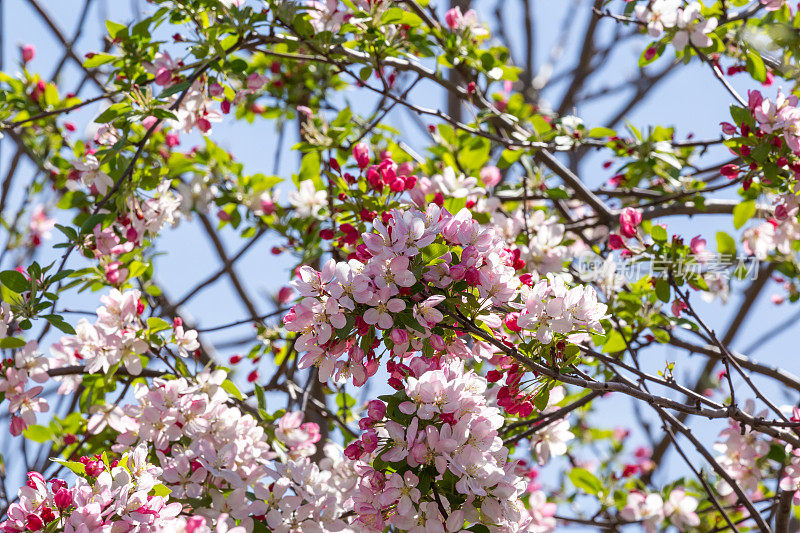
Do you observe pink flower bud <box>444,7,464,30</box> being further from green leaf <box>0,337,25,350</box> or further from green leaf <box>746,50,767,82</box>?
green leaf <box>0,337,25,350</box>

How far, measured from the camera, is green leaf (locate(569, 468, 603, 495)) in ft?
8.66

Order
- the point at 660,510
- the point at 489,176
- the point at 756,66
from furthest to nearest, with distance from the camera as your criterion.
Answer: the point at 660,510, the point at 489,176, the point at 756,66

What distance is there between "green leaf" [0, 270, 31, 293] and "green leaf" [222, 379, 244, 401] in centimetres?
58

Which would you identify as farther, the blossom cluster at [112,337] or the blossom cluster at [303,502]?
the blossom cluster at [112,337]

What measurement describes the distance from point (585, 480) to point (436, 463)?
1496 mm

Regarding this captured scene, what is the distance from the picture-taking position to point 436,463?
4.36 feet

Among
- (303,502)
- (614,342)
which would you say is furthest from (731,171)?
(303,502)

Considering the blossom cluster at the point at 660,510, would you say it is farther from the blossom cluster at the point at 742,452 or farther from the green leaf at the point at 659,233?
the green leaf at the point at 659,233

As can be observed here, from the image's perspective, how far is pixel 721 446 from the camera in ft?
7.23

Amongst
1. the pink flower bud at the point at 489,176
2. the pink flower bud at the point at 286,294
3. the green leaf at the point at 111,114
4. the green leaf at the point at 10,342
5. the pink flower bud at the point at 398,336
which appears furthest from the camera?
the pink flower bud at the point at 286,294

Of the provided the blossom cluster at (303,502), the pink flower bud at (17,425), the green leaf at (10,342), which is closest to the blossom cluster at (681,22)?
the blossom cluster at (303,502)

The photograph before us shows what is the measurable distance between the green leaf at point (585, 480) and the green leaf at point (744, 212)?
100 cm

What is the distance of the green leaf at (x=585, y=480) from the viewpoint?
2.64m

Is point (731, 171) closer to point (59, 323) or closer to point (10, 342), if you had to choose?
point (59, 323)
